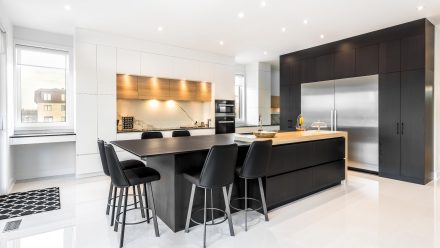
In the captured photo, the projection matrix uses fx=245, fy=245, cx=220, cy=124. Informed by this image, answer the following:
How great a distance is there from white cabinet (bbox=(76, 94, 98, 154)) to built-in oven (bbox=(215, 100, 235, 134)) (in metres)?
2.99

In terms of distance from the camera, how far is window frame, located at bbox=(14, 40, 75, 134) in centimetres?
478

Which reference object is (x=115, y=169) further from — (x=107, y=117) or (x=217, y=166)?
(x=107, y=117)

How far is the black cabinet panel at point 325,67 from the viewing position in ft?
18.8

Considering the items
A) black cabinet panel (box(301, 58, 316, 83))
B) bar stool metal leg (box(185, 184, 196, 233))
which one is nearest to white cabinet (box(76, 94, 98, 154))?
bar stool metal leg (box(185, 184, 196, 233))

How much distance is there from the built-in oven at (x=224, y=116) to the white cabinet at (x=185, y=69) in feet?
3.27

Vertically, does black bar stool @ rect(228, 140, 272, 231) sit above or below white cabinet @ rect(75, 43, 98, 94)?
below

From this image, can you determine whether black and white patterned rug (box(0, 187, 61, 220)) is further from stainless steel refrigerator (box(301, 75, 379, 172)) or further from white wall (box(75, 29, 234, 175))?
stainless steel refrigerator (box(301, 75, 379, 172))

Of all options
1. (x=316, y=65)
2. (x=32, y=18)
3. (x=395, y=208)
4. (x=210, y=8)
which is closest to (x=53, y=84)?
(x=32, y=18)

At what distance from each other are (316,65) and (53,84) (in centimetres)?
599

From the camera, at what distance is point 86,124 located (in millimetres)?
4828

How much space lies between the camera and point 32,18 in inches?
171

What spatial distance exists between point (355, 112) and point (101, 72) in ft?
17.7

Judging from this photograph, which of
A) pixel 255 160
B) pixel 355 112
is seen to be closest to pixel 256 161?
pixel 255 160

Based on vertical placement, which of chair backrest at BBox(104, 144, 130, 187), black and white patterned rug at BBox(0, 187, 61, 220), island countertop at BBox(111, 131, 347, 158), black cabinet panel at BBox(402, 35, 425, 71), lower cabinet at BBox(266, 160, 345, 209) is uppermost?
black cabinet panel at BBox(402, 35, 425, 71)
